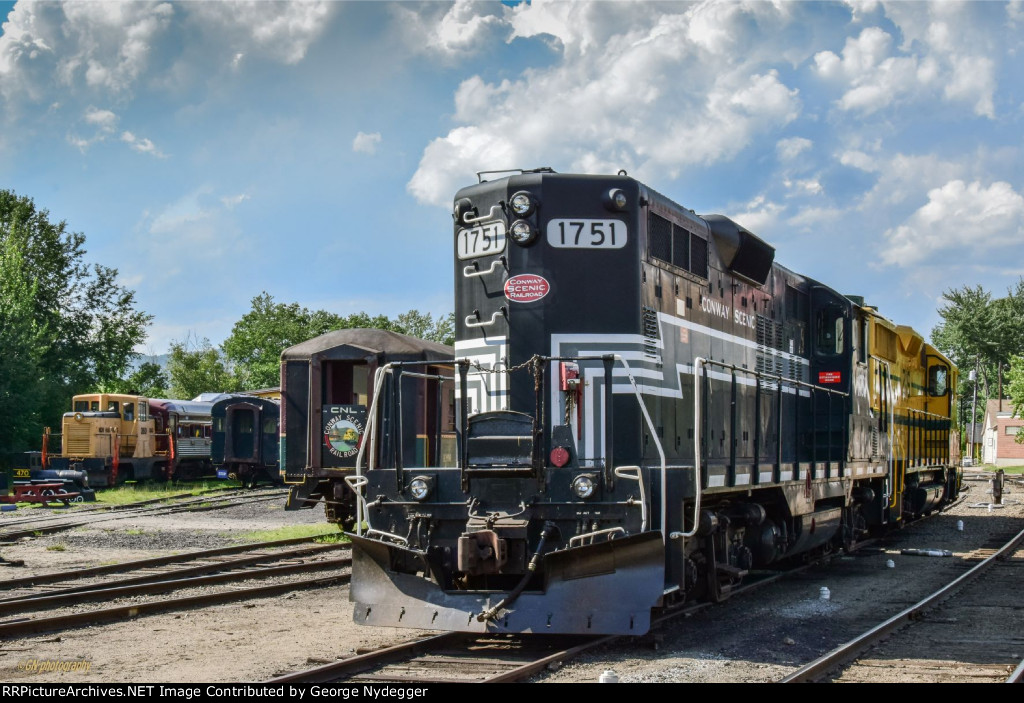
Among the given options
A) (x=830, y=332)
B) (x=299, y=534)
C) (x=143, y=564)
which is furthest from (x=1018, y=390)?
(x=143, y=564)

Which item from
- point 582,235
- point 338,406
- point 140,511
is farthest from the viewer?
point 140,511

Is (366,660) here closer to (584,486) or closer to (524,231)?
(584,486)

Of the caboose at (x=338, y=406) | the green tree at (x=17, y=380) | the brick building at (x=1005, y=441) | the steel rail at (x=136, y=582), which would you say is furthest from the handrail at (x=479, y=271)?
the brick building at (x=1005, y=441)

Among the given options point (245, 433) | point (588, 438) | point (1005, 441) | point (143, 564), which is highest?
point (588, 438)

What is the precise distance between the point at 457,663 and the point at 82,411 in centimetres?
2722

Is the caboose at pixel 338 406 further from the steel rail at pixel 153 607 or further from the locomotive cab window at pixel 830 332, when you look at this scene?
the locomotive cab window at pixel 830 332

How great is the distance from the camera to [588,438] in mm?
8039

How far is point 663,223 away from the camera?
8.91 meters

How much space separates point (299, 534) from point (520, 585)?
10.4m

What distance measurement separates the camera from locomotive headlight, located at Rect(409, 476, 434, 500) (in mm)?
7555

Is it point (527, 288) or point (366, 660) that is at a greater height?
point (527, 288)

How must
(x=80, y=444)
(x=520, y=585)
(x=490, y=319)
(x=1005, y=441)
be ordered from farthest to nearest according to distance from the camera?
(x=1005, y=441) → (x=80, y=444) → (x=490, y=319) → (x=520, y=585)

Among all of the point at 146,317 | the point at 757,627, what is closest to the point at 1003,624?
the point at 757,627

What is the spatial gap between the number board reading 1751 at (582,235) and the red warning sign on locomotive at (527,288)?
1.07 feet
